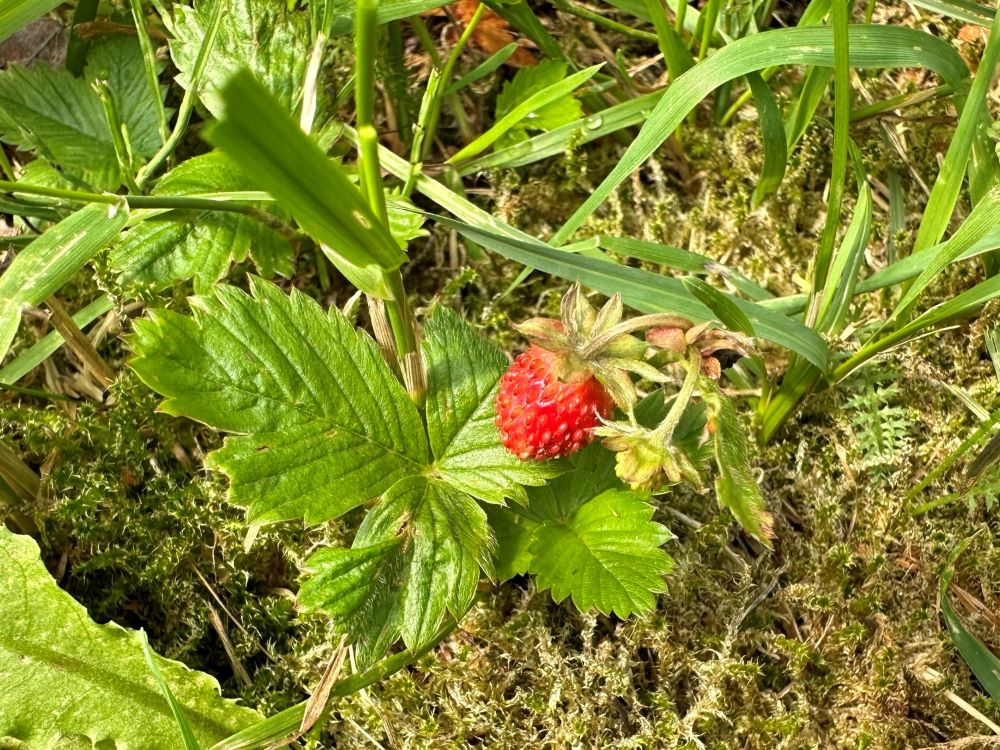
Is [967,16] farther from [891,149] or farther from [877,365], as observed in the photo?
[877,365]

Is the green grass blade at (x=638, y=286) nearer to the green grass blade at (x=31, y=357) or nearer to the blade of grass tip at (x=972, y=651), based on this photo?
the blade of grass tip at (x=972, y=651)

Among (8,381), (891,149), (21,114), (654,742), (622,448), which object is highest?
(21,114)

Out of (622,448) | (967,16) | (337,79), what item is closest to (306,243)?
(337,79)

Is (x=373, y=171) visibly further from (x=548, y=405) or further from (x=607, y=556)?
(x=607, y=556)

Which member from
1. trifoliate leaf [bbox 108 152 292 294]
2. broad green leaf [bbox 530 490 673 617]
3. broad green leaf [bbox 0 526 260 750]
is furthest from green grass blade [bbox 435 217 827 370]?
broad green leaf [bbox 0 526 260 750]

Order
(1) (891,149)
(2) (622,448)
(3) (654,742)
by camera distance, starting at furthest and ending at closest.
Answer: (1) (891,149), (3) (654,742), (2) (622,448)

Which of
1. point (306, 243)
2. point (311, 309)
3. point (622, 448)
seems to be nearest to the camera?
point (622, 448)

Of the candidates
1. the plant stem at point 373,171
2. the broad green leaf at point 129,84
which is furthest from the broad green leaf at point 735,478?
the broad green leaf at point 129,84
